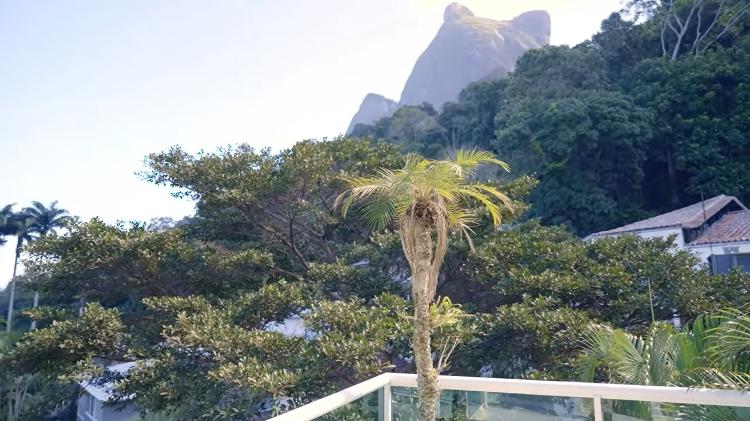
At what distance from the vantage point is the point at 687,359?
352 cm

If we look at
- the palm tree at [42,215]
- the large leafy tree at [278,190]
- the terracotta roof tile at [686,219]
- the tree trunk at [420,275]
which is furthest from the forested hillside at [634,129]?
the palm tree at [42,215]

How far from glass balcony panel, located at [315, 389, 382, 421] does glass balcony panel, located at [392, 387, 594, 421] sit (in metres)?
0.17

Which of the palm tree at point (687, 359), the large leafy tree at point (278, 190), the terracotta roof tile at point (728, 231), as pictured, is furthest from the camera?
the terracotta roof tile at point (728, 231)

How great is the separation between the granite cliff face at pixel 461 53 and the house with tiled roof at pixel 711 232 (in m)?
58.8

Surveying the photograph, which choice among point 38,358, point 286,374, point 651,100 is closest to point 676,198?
point 651,100

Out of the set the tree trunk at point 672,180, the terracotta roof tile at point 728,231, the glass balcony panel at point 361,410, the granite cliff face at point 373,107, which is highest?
the granite cliff face at point 373,107

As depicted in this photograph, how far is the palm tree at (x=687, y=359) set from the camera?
110 inches

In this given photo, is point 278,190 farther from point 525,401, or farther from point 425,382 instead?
point 525,401

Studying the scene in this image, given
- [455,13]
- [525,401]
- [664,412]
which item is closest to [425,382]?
[525,401]

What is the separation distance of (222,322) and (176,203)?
3875mm

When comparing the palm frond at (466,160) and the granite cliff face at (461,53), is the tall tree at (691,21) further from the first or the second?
the granite cliff face at (461,53)

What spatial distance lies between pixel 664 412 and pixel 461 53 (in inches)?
3208

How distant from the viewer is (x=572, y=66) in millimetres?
25812

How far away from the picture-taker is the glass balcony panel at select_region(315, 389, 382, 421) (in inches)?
120
